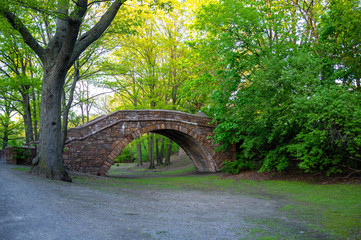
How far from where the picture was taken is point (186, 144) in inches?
676

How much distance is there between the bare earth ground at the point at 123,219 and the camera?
360cm

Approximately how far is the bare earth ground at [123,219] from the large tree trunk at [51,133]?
1688 mm

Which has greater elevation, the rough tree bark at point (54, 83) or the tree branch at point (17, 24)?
the tree branch at point (17, 24)

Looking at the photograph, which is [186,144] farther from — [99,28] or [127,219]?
[127,219]

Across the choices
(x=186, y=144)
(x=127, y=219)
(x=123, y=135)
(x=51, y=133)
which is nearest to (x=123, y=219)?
(x=127, y=219)

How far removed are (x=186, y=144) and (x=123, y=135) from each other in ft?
15.2

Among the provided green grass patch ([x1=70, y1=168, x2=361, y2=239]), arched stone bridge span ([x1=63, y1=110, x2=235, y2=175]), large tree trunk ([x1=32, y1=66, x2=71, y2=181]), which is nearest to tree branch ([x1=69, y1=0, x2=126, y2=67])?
large tree trunk ([x1=32, y1=66, x2=71, y2=181])

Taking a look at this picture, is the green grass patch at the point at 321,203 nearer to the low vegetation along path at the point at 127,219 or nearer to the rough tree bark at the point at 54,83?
the low vegetation along path at the point at 127,219

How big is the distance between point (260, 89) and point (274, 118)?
1.30 meters

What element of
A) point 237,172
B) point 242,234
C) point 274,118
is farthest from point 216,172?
point 242,234

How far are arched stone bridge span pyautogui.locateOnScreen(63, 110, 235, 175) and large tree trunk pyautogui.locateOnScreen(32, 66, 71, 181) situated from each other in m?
4.57

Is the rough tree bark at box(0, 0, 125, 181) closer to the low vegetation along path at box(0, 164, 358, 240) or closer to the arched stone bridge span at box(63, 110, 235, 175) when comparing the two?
the low vegetation along path at box(0, 164, 358, 240)

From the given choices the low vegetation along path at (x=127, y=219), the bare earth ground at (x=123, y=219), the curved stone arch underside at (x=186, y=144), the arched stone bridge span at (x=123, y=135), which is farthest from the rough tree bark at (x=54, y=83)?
the curved stone arch underside at (x=186, y=144)

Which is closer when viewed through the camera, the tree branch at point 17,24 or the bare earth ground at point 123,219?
the bare earth ground at point 123,219
